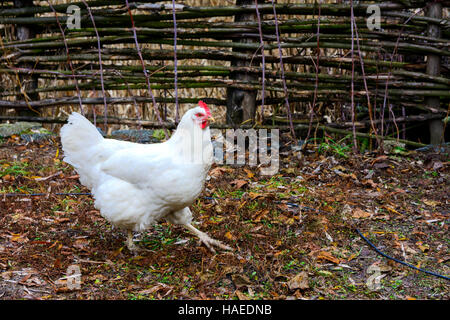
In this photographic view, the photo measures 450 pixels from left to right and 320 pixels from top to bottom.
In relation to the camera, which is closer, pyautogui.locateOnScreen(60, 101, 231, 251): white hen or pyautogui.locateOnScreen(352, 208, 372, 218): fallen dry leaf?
pyautogui.locateOnScreen(60, 101, 231, 251): white hen

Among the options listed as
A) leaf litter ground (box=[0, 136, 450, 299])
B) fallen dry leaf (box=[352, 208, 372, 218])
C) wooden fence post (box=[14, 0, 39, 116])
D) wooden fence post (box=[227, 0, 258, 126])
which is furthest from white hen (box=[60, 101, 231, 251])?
wooden fence post (box=[14, 0, 39, 116])

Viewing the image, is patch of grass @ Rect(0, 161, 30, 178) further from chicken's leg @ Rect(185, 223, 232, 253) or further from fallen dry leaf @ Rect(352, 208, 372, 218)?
fallen dry leaf @ Rect(352, 208, 372, 218)

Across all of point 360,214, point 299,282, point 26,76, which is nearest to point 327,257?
point 299,282

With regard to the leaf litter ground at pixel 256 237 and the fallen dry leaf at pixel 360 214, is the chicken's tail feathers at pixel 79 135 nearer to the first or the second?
the leaf litter ground at pixel 256 237

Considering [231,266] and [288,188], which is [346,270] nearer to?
[231,266]

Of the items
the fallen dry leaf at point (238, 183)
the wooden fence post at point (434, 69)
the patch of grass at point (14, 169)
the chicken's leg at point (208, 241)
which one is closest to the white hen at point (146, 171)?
the chicken's leg at point (208, 241)

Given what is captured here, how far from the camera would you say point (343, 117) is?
16.5ft

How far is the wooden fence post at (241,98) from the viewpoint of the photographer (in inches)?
176

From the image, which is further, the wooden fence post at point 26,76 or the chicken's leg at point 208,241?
the wooden fence post at point 26,76

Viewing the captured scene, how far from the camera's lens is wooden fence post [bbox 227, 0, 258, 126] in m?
4.47

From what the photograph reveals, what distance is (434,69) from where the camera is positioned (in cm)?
451

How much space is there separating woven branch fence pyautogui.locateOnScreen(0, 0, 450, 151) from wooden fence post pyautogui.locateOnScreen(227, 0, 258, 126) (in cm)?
1
